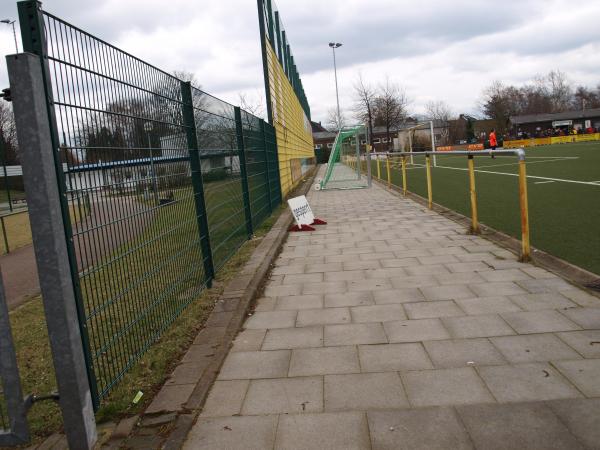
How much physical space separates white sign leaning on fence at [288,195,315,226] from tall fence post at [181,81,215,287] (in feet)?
12.2

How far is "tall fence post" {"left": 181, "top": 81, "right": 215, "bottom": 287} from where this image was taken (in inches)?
192

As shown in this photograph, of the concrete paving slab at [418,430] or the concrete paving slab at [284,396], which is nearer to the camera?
the concrete paving slab at [418,430]

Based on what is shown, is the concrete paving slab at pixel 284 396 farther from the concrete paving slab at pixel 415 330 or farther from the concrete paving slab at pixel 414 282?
the concrete paving slab at pixel 414 282

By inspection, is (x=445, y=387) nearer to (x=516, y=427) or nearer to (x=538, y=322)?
(x=516, y=427)

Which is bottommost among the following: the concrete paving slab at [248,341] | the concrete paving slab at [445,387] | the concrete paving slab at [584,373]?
the concrete paving slab at [584,373]

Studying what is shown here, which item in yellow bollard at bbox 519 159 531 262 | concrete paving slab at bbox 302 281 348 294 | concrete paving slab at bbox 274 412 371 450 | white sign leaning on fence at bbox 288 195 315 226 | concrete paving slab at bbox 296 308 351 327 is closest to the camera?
concrete paving slab at bbox 274 412 371 450

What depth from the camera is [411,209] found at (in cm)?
1087

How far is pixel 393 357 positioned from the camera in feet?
10.9

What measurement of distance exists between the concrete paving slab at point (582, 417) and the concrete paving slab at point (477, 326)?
100 centimetres

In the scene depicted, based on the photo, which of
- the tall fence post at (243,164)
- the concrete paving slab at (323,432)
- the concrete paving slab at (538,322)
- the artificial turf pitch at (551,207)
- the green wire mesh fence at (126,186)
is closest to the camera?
the concrete paving slab at (323,432)

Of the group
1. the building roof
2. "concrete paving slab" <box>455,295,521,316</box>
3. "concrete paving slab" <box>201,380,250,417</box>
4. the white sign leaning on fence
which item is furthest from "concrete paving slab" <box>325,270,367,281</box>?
the building roof

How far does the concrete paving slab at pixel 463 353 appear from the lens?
10.3ft

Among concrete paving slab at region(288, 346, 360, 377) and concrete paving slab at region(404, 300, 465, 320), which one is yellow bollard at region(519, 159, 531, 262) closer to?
concrete paving slab at region(404, 300, 465, 320)

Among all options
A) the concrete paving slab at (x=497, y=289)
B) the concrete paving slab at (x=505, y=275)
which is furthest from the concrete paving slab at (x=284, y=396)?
the concrete paving slab at (x=505, y=275)
